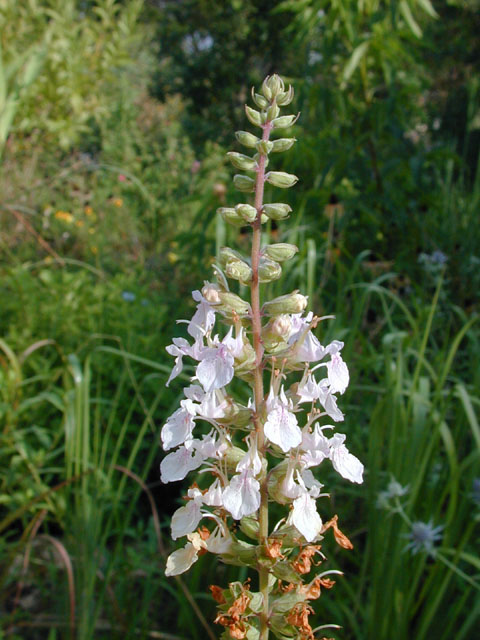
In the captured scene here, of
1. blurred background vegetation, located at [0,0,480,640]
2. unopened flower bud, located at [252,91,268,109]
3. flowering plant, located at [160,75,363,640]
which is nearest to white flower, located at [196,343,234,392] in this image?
flowering plant, located at [160,75,363,640]

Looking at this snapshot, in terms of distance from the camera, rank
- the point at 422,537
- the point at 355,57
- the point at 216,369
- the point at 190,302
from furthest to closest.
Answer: the point at 190,302
the point at 355,57
the point at 422,537
the point at 216,369

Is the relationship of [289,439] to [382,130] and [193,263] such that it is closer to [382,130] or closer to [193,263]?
[193,263]

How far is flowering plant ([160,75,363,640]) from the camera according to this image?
791mm

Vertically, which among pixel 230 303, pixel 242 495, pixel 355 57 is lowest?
pixel 242 495

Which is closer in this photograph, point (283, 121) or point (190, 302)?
point (283, 121)

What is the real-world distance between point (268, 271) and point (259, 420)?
192 mm

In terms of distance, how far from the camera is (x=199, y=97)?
639 cm

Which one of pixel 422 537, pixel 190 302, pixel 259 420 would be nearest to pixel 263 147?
pixel 259 420

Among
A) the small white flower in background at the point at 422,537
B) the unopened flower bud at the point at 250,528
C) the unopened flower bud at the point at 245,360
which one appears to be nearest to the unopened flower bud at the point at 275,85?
the unopened flower bud at the point at 245,360

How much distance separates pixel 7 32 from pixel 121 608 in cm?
474

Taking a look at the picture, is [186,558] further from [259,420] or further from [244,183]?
[244,183]

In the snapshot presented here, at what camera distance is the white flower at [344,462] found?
32.3 inches

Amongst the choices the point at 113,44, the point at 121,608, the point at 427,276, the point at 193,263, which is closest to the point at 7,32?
the point at 113,44

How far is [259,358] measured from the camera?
83cm
